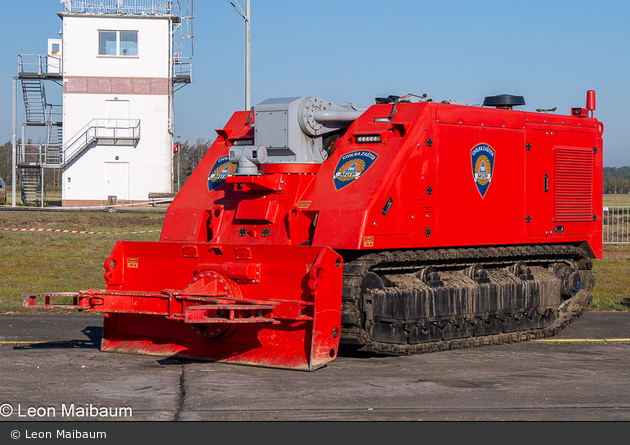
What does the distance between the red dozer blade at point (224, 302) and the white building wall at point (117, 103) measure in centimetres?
3778

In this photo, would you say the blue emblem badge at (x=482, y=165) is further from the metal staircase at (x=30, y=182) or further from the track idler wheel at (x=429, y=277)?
the metal staircase at (x=30, y=182)

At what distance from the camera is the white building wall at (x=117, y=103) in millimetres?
45250

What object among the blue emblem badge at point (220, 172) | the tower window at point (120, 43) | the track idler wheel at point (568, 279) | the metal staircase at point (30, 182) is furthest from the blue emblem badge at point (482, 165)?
the metal staircase at point (30, 182)

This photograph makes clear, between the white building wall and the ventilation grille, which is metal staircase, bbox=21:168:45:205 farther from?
the ventilation grille

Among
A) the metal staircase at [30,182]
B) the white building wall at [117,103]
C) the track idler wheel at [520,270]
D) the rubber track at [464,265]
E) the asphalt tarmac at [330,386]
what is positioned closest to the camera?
the asphalt tarmac at [330,386]

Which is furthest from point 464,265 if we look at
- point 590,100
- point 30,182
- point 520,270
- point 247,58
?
point 30,182

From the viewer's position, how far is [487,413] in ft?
Answer: 21.1

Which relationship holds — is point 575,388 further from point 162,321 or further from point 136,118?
point 136,118

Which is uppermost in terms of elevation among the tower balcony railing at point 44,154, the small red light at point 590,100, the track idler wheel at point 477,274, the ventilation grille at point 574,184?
the tower balcony railing at point 44,154

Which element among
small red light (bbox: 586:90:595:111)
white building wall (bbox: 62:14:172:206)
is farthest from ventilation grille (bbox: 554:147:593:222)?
white building wall (bbox: 62:14:172:206)

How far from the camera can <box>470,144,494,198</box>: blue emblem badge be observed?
1005cm

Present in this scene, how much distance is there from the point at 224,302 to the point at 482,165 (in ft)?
13.2

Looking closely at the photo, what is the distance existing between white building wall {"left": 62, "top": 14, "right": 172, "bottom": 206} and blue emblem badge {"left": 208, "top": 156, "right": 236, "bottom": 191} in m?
36.7

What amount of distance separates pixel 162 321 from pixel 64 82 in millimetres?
39360
